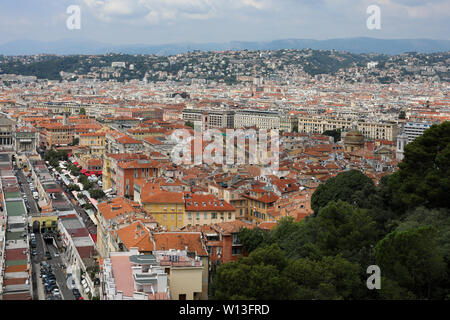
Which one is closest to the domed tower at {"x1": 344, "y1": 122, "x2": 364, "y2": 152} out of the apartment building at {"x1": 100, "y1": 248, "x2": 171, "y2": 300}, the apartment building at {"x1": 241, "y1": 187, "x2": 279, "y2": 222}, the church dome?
the church dome

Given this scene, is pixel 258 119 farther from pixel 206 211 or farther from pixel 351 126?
pixel 206 211

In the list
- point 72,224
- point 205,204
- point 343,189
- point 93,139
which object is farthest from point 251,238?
Answer: point 93,139

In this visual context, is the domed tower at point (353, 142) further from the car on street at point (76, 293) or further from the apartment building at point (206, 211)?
the car on street at point (76, 293)

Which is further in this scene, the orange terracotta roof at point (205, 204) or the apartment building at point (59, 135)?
the apartment building at point (59, 135)

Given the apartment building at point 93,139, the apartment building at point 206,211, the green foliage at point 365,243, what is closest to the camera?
the green foliage at point 365,243

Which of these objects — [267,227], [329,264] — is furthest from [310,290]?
[267,227]

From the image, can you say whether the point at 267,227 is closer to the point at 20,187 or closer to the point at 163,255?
the point at 163,255

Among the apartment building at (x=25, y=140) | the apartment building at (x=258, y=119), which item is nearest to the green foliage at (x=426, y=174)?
the apartment building at (x=25, y=140)
